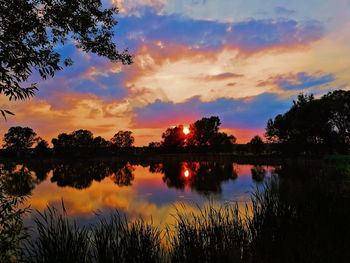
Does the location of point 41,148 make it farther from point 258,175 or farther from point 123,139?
point 258,175

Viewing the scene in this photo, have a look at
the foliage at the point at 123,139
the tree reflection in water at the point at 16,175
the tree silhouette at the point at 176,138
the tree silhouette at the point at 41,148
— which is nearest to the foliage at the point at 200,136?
the tree silhouette at the point at 176,138

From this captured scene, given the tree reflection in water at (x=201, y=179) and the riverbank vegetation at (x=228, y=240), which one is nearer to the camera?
the riverbank vegetation at (x=228, y=240)

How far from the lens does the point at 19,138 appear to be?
100 m

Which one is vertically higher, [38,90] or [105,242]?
[38,90]

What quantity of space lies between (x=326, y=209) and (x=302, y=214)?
0.81m

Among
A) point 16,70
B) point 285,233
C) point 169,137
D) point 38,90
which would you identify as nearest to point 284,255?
point 285,233

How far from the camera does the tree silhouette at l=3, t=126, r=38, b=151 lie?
9862 cm

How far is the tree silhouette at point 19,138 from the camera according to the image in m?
98.6

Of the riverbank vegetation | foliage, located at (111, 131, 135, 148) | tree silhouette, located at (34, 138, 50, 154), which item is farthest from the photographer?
foliage, located at (111, 131, 135, 148)

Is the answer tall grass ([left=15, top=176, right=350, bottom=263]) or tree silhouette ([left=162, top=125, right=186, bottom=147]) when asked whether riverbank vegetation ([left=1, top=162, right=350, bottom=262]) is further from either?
tree silhouette ([left=162, top=125, right=186, bottom=147])

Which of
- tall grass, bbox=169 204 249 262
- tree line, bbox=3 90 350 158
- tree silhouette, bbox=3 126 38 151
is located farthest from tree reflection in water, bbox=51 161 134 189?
tree silhouette, bbox=3 126 38 151

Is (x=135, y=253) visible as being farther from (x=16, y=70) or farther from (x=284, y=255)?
(x=16, y=70)

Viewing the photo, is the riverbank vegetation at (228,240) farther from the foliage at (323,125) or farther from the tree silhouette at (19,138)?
the tree silhouette at (19,138)

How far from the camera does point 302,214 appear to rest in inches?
312
